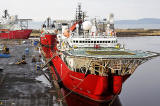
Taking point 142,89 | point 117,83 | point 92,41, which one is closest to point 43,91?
point 117,83

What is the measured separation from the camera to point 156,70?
49031 millimetres

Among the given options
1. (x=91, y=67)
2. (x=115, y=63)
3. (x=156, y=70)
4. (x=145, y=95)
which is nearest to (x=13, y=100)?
(x=91, y=67)

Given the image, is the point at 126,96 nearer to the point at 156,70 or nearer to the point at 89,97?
the point at 89,97

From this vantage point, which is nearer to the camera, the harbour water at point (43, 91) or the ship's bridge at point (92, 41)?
the harbour water at point (43, 91)

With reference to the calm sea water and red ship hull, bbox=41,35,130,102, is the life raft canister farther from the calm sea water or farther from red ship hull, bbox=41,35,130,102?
the calm sea water

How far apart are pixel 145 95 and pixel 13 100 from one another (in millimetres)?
18112

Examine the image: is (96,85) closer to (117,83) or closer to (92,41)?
(117,83)

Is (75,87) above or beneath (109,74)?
beneath

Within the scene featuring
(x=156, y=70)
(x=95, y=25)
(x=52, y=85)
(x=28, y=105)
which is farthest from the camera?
(x=156, y=70)

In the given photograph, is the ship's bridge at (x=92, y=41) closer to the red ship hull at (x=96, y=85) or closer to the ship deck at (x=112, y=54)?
the ship deck at (x=112, y=54)

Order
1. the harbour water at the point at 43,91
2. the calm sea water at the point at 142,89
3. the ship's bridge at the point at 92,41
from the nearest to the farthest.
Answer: the harbour water at the point at 43,91 → the calm sea water at the point at 142,89 → the ship's bridge at the point at 92,41

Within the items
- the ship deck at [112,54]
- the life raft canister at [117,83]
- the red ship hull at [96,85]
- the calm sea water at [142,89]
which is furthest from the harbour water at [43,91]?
the ship deck at [112,54]

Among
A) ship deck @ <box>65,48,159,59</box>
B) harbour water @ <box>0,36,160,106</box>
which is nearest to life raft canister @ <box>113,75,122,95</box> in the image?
ship deck @ <box>65,48,159,59</box>

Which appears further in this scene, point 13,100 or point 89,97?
point 89,97
